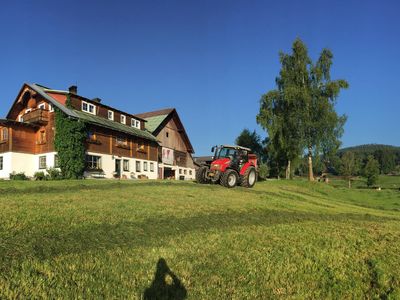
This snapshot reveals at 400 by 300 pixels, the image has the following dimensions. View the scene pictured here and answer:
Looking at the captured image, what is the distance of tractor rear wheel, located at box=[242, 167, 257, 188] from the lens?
2391 centimetres

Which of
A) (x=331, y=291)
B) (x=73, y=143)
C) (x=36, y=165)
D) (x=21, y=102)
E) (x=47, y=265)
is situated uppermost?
(x=21, y=102)

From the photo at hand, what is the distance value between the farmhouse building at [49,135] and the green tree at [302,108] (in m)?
20.2

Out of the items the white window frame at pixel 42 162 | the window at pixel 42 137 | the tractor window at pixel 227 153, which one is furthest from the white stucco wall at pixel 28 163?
the tractor window at pixel 227 153

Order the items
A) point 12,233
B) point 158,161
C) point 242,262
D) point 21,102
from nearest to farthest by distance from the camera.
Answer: point 242,262, point 12,233, point 21,102, point 158,161

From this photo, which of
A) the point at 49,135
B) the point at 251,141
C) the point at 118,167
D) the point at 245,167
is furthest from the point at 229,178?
the point at 251,141

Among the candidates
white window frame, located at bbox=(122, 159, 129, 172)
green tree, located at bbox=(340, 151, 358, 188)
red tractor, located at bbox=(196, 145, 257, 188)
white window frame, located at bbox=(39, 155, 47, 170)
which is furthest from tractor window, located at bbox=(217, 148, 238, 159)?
green tree, located at bbox=(340, 151, 358, 188)

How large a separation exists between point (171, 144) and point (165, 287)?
4572 cm

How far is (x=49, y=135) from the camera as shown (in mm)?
33406

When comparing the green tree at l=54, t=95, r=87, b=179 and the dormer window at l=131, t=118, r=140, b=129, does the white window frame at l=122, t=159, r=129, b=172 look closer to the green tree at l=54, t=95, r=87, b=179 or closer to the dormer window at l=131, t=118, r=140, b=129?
the dormer window at l=131, t=118, r=140, b=129

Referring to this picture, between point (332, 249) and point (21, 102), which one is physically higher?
point (21, 102)

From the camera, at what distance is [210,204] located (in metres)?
13.5

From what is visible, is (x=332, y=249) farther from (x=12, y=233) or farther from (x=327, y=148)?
(x=327, y=148)

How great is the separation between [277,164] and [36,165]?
140ft

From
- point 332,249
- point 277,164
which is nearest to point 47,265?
point 332,249
